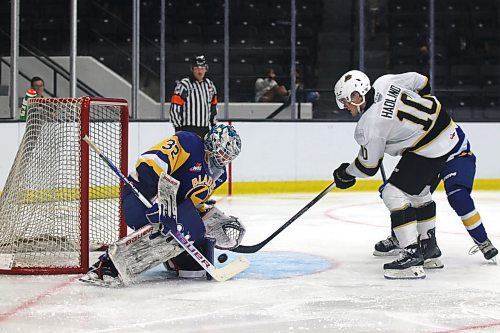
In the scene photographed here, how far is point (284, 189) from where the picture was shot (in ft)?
25.5

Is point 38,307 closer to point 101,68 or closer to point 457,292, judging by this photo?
point 457,292

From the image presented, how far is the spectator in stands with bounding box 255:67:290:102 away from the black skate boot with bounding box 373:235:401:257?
401 centimetres

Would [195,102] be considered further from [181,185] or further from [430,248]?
[181,185]

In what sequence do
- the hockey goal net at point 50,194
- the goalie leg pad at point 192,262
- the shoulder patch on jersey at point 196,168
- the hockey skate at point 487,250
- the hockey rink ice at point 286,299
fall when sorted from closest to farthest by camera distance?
the hockey rink ice at point 286,299
the shoulder patch on jersey at point 196,168
the goalie leg pad at point 192,262
the hockey goal net at point 50,194
the hockey skate at point 487,250

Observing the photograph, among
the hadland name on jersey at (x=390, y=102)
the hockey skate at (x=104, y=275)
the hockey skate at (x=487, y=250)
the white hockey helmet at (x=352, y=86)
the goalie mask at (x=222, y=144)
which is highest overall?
the white hockey helmet at (x=352, y=86)

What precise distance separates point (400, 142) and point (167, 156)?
0.98m

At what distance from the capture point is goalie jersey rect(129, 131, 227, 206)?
10.8ft

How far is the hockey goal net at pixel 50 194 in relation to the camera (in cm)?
374

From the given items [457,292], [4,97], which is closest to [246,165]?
[4,97]

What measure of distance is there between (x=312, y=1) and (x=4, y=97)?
4.17 metres

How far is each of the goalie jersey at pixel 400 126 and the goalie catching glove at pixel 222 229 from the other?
50 cm

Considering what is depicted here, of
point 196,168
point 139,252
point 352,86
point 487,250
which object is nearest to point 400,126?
point 352,86

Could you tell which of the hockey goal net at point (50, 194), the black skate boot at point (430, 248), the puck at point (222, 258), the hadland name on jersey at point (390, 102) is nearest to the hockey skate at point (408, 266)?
the black skate boot at point (430, 248)

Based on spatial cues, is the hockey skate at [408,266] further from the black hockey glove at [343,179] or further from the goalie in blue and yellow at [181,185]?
the goalie in blue and yellow at [181,185]
